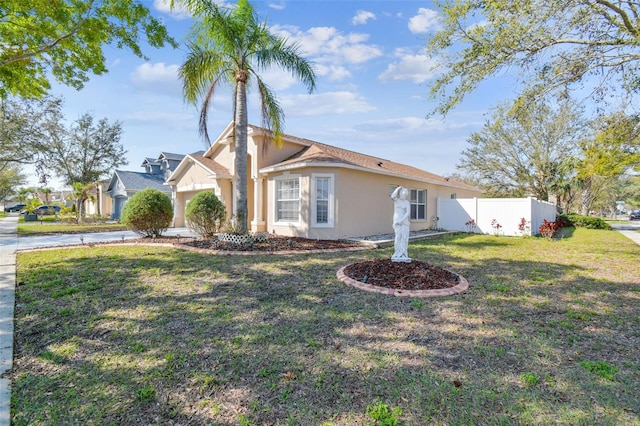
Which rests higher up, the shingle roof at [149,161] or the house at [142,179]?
the shingle roof at [149,161]

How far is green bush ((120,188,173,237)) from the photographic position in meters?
11.8

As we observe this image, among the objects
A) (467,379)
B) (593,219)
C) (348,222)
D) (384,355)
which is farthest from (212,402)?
(593,219)

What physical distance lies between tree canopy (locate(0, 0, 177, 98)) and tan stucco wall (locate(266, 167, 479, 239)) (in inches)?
260

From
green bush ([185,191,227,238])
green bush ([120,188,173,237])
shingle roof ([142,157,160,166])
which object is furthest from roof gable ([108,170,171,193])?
green bush ([185,191,227,238])

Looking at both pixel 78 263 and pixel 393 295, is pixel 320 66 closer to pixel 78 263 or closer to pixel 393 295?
pixel 393 295

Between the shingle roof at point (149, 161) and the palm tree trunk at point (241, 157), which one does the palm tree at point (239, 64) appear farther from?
the shingle roof at point (149, 161)

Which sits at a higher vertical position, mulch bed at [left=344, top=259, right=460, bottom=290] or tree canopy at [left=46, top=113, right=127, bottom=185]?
tree canopy at [left=46, top=113, right=127, bottom=185]

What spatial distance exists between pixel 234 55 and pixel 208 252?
22.3ft

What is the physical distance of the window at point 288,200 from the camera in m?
12.6

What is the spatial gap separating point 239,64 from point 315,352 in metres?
10.1

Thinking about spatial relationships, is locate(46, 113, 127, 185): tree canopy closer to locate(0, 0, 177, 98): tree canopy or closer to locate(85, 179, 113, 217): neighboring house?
locate(85, 179, 113, 217): neighboring house

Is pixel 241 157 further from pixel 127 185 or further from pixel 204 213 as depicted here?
pixel 127 185

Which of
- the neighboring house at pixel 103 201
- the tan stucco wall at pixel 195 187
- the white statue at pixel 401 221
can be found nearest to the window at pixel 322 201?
the white statue at pixel 401 221

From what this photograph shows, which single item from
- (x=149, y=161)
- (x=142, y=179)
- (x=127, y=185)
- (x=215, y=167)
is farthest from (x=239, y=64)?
(x=149, y=161)
